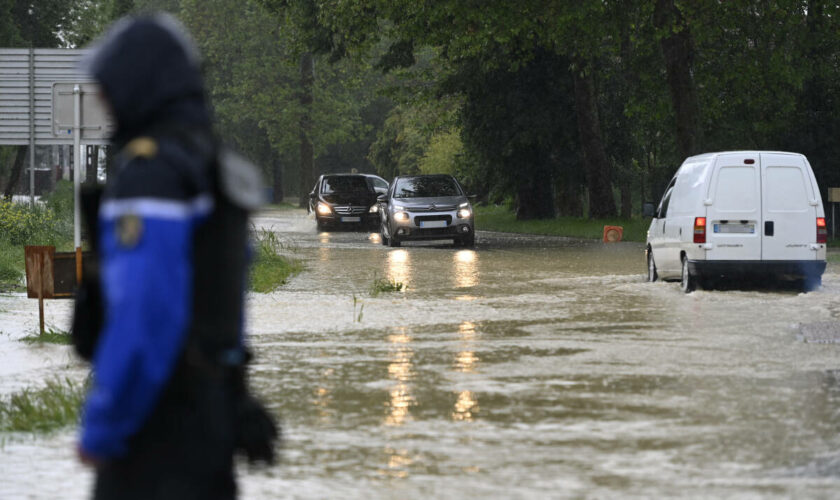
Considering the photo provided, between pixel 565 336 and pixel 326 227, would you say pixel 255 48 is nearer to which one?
pixel 326 227

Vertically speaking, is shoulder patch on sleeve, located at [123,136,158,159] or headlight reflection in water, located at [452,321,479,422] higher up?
shoulder patch on sleeve, located at [123,136,158,159]

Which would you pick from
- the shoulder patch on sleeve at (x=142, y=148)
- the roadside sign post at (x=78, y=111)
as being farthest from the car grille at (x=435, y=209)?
the shoulder patch on sleeve at (x=142, y=148)

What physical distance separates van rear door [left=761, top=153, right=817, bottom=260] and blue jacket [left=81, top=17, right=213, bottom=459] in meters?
15.4

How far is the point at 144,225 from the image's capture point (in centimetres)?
345

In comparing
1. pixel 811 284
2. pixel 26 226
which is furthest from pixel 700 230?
pixel 26 226

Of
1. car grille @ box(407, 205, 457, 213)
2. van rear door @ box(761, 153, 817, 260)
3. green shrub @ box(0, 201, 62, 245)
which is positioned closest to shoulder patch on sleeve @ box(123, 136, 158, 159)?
van rear door @ box(761, 153, 817, 260)

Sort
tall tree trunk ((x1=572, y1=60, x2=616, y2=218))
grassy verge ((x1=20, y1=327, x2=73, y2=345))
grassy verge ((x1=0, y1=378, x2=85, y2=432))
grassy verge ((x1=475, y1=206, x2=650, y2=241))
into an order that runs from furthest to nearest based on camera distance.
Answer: tall tree trunk ((x1=572, y1=60, x2=616, y2=218)), grassy verge ((x1=475, y1=206, x2=650, y2=241)), grassy verge ((x1=20, y1=327, x2=73, y2=345)), grassy verge ((x1=0, y1=378, x2=85, y2=432))

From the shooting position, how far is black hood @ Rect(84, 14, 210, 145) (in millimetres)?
3596

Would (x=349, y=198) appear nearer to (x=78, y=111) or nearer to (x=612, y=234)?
(x=612, y=234)

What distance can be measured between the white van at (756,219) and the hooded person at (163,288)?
1506 centimetres

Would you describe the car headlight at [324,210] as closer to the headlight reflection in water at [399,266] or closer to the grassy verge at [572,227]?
the grassy verge at [572,227]

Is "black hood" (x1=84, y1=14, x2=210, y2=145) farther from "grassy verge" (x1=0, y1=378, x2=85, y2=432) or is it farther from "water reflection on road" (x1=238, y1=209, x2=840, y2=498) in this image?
"grassy verge" (x1=0, y1=378, x2=85, y2=432)

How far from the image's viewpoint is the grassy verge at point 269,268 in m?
20.7

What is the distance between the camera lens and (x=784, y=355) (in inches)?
482
